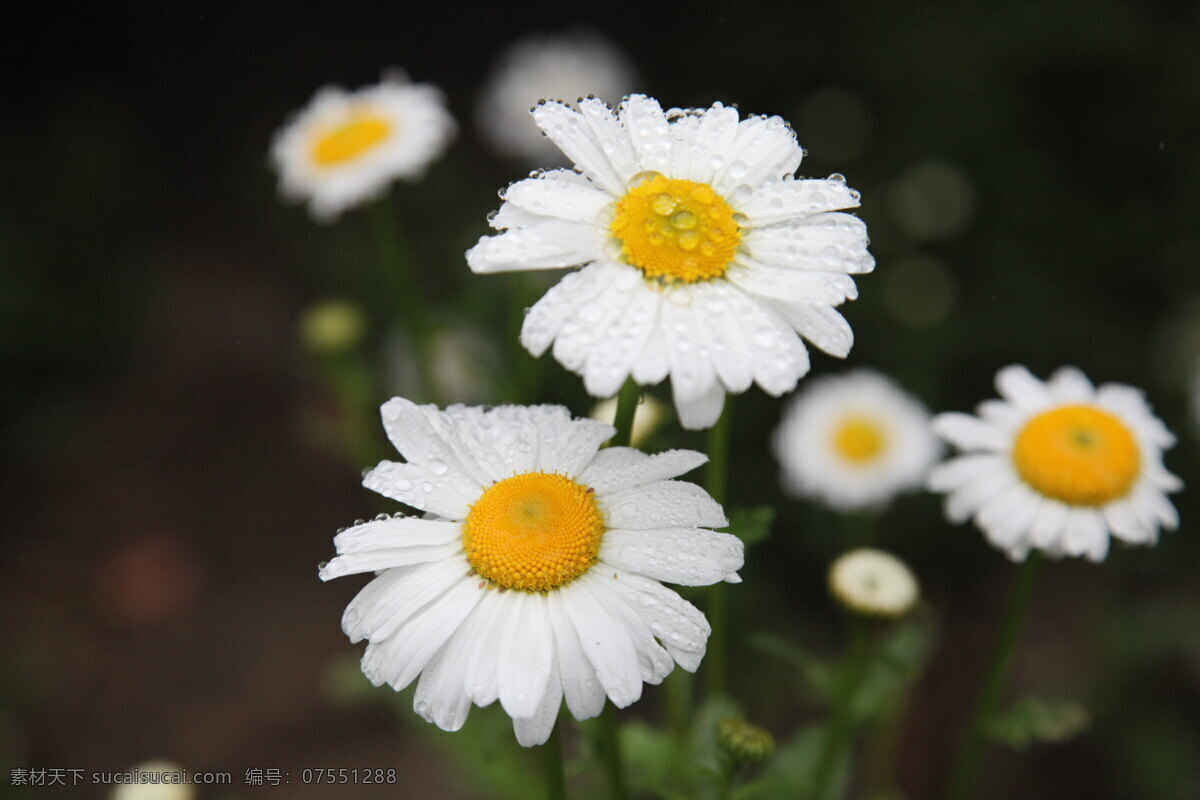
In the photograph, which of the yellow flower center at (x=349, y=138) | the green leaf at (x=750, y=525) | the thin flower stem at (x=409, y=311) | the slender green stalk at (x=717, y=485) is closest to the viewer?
the green leaf at (x=750, y=525)

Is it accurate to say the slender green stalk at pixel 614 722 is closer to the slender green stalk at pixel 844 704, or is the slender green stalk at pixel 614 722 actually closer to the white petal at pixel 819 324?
the white petal at pixel 819 324

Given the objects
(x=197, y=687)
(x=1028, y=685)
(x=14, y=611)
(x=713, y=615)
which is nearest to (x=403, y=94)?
(x=713, y=615)

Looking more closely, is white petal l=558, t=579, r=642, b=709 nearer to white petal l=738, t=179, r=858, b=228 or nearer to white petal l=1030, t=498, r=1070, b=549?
white petal l=738, t=179, r=858, b=228

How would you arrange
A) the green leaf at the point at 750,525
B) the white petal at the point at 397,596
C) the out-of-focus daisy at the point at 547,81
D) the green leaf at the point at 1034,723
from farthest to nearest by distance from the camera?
the out-of-focus daisy at the point at 547,81 < the green leaf at the point at 1034,723 < the green leaf at the point at 750,525 < the white petal at the point at 397,596

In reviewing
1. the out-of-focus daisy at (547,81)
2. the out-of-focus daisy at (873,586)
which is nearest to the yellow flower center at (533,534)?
the out-of-focus daisy at (873,586)

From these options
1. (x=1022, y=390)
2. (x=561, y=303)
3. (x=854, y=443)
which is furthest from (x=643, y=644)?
(x=854, y=443)

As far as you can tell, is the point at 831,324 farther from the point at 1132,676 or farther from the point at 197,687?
the point at 197,687
